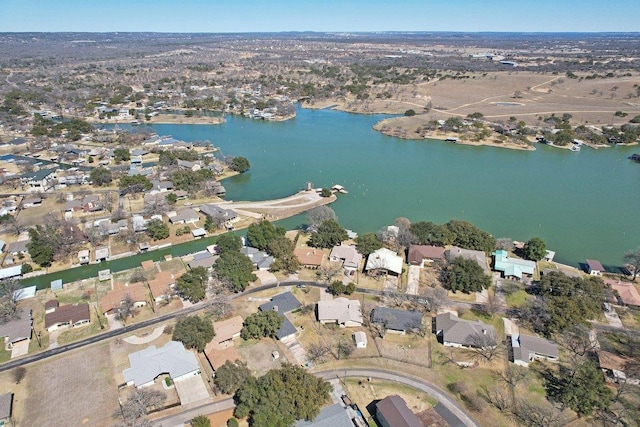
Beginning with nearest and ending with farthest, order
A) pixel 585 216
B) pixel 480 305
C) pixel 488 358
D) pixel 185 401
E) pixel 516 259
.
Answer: pixel 185 401, pixel 488 358, pixel 480 305, pixel 516 259, pixel 585 216

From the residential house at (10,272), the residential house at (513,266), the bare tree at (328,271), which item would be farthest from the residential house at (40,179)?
the residential house at (513,266)

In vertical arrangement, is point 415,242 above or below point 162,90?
below

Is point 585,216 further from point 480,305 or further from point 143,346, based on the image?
point 143,346

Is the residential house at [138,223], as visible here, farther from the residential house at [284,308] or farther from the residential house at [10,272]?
the residential house at [284,308]

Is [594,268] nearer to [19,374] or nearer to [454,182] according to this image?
[454,182]

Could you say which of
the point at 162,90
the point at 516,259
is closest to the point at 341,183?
the point at 516,259

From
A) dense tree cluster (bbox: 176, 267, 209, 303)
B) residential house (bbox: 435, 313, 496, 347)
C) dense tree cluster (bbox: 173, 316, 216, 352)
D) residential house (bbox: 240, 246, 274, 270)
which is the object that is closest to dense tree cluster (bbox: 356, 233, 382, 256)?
residential house (bbox: 240, 246, 274, 270)

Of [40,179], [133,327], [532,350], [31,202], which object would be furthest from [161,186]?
[532,350]

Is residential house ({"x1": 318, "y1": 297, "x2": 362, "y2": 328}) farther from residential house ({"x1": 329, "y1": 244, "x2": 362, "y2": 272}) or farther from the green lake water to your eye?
the green lake water
